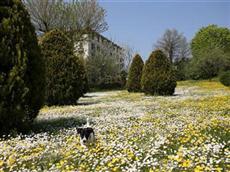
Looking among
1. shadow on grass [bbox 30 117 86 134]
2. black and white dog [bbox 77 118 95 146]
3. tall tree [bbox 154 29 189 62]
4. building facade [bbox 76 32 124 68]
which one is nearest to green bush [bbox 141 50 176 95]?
shadow on grass [bbox 30 117 86 134]

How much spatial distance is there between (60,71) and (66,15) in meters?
26.1

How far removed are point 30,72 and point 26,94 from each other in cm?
66

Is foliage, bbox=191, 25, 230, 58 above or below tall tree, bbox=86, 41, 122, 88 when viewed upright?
above

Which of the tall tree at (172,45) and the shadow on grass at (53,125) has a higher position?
the tall tree at (172,45)

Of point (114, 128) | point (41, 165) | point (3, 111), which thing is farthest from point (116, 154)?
point (3, 111)

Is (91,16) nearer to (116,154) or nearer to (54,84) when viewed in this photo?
(54,84)

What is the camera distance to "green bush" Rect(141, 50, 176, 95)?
24.5m

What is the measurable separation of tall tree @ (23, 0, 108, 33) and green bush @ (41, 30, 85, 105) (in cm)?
2426

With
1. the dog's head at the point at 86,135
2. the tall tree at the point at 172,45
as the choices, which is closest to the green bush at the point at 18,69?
the dog's head at the point at 86,135

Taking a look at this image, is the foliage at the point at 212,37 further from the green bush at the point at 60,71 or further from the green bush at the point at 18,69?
the green bush at the point at 18,69

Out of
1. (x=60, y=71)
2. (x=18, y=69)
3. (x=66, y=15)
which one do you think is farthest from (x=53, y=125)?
(x=66, y=15)

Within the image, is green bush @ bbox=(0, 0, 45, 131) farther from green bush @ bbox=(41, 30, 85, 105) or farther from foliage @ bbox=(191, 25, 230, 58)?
foliage @ bbox=(191, 25, 230, 58)

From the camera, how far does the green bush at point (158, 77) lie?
24.5 metres

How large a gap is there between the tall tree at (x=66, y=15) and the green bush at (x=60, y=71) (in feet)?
79.6
